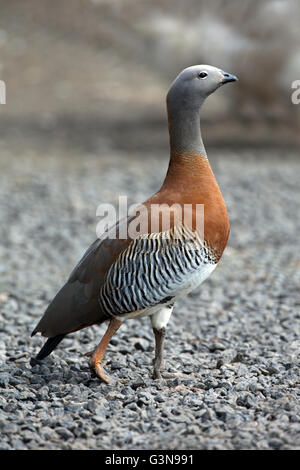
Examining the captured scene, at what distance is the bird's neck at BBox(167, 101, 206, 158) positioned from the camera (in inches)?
193

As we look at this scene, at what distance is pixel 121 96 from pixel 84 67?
328 cm

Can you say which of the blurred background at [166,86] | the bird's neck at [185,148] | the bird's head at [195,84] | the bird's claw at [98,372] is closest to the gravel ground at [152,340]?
the bird's claw at [98,372]

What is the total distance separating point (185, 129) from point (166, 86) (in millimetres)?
15670

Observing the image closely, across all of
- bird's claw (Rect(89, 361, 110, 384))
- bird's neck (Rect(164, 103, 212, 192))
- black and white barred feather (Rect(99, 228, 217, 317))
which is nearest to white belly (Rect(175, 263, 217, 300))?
black and white barred feather (Rect(99, 228, 217, 317))

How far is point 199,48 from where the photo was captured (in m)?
15.2

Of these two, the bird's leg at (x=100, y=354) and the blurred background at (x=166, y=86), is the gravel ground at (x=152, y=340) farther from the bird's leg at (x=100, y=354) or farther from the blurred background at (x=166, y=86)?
the blurred background at (x=166, y=86)

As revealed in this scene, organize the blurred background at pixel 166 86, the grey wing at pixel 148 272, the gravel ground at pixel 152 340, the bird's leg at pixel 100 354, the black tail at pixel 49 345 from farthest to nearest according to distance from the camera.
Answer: the blurred background at pixel 166 86
the black tail at pixel 49 345
the bird's leg at pixel 100 354
the grey wing at pixel 148 272
the gravel ground at pixel 152 340

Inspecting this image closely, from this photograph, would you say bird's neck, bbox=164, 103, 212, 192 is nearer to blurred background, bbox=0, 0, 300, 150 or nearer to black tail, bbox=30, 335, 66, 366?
black tail, bbox=30, 335, 66, 366

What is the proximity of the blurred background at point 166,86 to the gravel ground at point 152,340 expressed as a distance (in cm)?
235

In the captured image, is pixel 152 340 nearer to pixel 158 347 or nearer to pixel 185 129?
pixel 158 347

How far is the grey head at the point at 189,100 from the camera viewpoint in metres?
4.82

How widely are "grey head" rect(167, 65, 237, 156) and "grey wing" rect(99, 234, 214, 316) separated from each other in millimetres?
679
